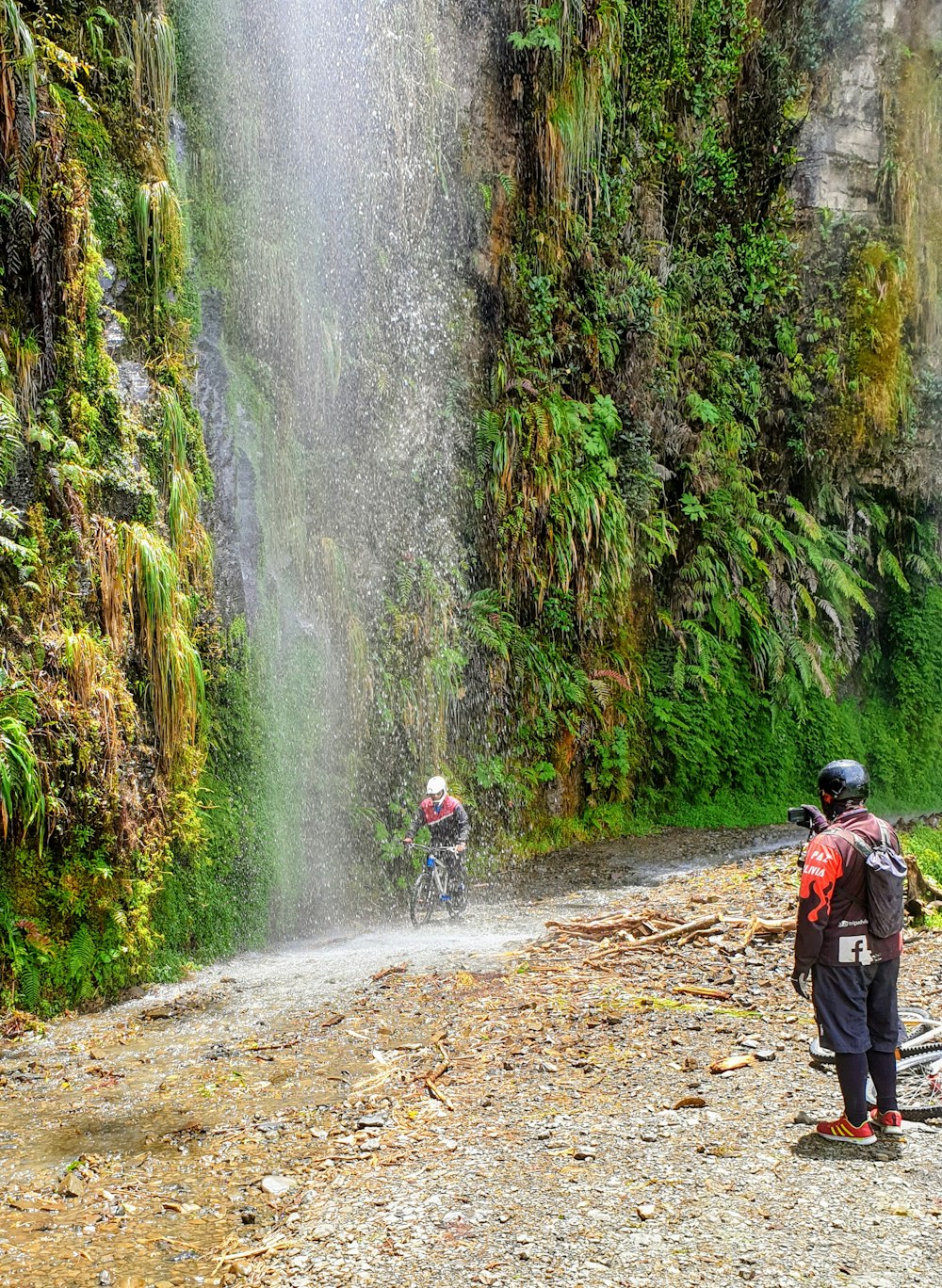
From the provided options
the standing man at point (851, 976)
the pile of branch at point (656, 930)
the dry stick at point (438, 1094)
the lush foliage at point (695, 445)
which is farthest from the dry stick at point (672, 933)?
the lush foliage at point (695, 445)

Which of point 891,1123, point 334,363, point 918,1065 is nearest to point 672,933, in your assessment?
point 918,1065

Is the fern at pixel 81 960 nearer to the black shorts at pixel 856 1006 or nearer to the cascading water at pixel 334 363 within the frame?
the cascading water at pixel 334 363

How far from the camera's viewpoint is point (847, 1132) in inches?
174

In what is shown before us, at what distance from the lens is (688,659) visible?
58.4 ft

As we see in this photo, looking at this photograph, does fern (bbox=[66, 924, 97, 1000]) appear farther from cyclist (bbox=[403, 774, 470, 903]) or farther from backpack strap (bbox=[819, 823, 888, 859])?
backpack strap (bbox=[819, 823, 888, 859])

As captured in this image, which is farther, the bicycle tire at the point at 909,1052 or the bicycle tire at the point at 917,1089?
the bicycle tire at the point at 909,1052

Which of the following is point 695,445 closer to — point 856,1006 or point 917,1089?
point 917,1089

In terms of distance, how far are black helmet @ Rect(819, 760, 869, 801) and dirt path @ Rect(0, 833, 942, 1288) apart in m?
1.38

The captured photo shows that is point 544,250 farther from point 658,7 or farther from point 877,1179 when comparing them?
point 877,1179

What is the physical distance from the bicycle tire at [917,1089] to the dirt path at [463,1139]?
0.10 metres

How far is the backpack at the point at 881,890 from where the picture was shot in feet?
14.5

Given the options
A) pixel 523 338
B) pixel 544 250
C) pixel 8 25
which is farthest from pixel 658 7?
pixel 8 25

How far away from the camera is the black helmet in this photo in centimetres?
461

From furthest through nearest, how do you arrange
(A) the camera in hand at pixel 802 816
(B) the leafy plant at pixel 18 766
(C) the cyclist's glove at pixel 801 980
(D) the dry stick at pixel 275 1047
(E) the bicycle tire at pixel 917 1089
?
(B) the leafy plant at pixel 18 766 < (D) the dry stick at pixel 275 1047 < (A) the camera in hand at pixel 802 816 < (E) the bicycle tire at pixel 917 1089 < (C) the cyclist's glove at pixel 801 980
